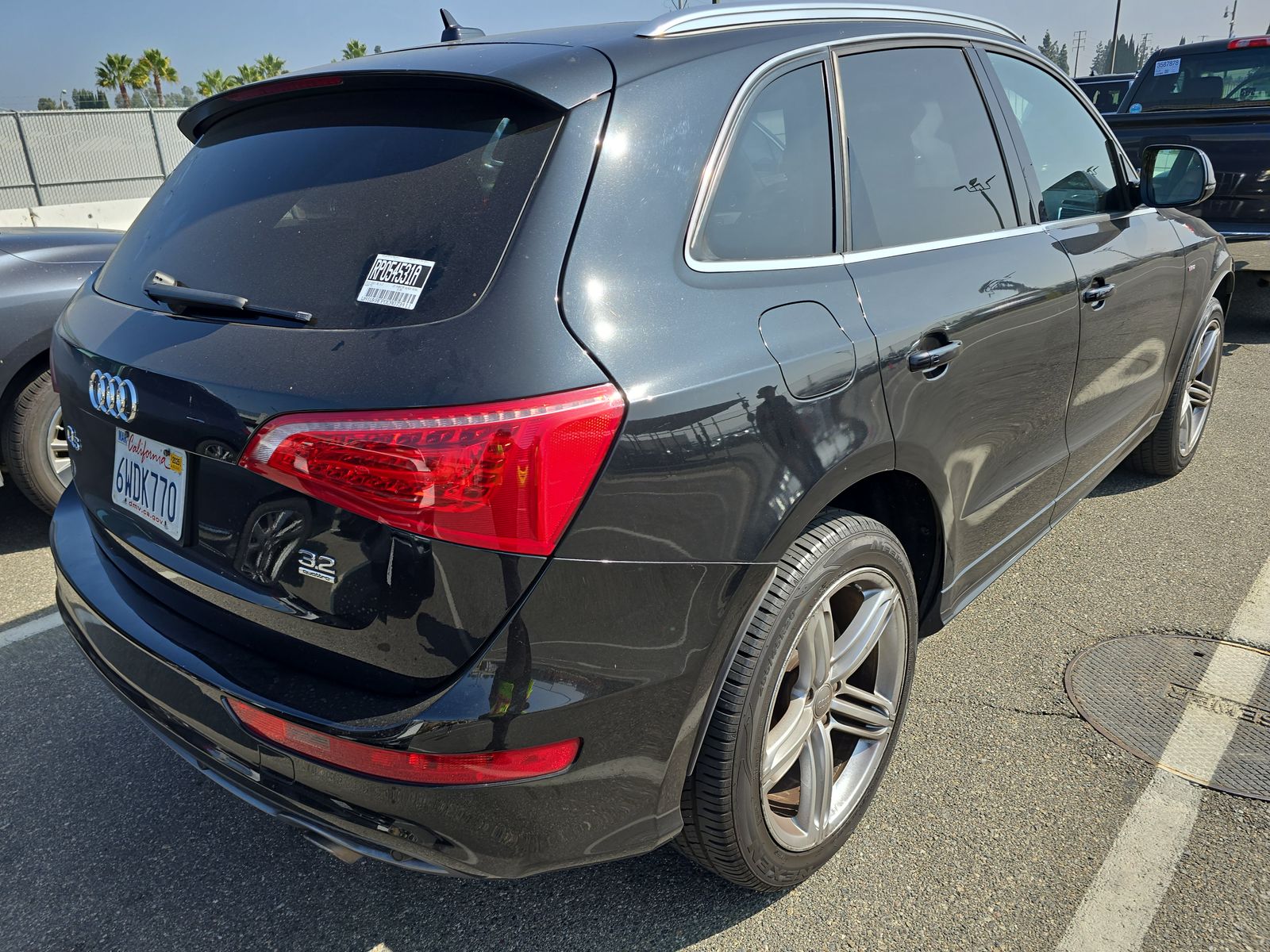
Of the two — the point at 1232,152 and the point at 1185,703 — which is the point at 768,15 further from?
the point at 1232,152

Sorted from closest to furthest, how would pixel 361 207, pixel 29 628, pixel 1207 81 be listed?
pixel 361 207 < pixel 29 628 < pixel 1207 81

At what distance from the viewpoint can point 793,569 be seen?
195 centimetres

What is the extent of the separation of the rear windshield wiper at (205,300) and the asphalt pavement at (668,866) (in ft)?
4.31

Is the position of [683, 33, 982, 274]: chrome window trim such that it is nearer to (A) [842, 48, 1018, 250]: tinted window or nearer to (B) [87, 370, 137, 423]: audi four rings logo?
(A) [842, 48, 1018, 250]: tinted window

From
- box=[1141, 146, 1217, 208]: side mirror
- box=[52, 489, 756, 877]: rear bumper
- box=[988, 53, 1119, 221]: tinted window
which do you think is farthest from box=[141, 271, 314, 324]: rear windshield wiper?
box=[1141, 146, 1217, 208]: side mirror

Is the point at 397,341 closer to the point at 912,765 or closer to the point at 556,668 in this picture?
the point at 556,668

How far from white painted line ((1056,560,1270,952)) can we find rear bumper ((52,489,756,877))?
3.22ft

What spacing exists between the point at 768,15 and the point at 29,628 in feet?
10.3

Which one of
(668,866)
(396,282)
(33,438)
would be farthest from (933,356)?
(33,438)

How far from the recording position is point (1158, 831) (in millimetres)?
2367

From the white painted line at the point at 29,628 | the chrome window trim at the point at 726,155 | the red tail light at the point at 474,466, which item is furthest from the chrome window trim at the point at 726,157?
the white painted line at the point at 29,628

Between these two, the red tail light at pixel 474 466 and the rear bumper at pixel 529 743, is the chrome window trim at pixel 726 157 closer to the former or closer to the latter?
the red tail light at pixel 474 466

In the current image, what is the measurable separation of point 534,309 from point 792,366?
0.55 meters

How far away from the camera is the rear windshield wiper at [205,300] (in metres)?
1.77
